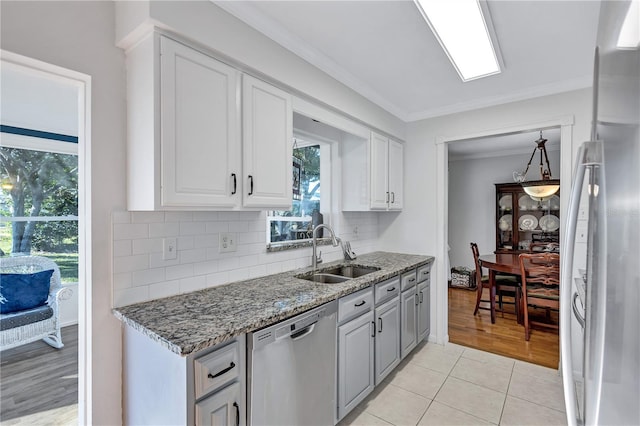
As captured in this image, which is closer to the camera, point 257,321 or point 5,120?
point 257,321

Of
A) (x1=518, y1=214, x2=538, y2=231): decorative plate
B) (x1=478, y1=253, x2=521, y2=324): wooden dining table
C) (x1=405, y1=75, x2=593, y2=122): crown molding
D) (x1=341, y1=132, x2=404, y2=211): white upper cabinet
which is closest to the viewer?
(x1=405, y1=75, x2=593, y2=122): crown molding

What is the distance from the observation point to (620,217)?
0.59m

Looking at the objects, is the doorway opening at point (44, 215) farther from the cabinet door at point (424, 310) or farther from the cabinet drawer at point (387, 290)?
the cabinet door at point (424, 310)

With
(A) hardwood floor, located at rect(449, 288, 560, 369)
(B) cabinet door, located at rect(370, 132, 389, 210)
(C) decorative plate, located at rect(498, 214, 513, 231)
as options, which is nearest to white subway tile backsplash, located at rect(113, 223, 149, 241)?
(B) cabinet door, located at rect(370, 132, 389, 210)

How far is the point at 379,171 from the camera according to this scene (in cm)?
313

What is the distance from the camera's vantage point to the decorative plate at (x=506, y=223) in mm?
5566

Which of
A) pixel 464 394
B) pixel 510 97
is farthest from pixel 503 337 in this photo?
pixel 510 97

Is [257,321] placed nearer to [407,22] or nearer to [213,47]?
[213,47]

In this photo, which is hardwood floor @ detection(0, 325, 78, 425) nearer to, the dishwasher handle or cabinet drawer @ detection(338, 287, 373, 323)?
the dishwasher handle

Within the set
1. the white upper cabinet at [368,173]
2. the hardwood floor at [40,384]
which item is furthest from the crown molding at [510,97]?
the hardwood floor at [40,384]

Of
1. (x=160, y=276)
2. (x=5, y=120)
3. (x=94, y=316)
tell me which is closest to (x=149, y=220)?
(x=160, y=276)

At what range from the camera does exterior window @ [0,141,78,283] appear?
184cm

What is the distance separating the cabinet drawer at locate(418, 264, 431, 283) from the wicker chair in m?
2.80

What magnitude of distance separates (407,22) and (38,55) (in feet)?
6.10
